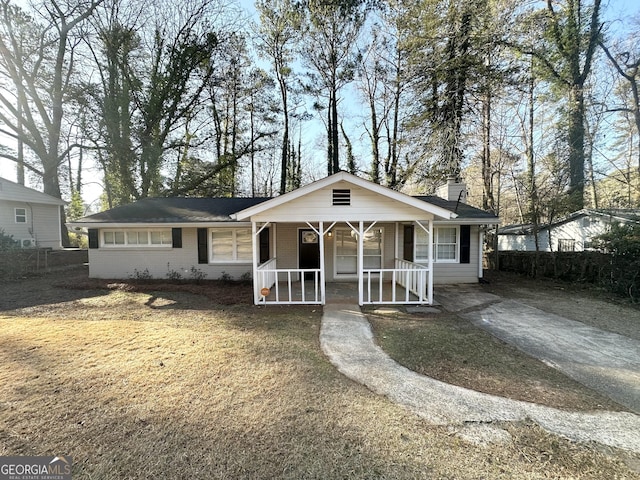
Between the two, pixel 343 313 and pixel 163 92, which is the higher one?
pixel 163 92

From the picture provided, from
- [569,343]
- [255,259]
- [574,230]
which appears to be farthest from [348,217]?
[574,230]

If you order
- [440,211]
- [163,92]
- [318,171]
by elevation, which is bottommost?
[440,211]

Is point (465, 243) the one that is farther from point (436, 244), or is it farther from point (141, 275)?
point (141, 275)

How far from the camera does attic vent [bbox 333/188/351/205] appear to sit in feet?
21.9

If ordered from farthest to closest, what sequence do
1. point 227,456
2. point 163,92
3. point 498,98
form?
1. point 163,92
2. point 498,98
3. point 227,456

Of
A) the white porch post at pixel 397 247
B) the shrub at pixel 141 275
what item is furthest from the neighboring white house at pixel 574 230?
the shrub at pixel 141 275

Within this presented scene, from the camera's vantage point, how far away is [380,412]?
2842 millimetres

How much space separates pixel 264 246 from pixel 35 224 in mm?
15827

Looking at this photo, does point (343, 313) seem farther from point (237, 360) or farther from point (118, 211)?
point (118, 211)

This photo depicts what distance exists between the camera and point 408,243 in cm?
962

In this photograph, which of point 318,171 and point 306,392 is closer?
point 306,392

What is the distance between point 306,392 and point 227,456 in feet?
3.71

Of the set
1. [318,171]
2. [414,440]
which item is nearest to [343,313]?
[414,440]

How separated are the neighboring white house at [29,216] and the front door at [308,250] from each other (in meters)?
14.3
